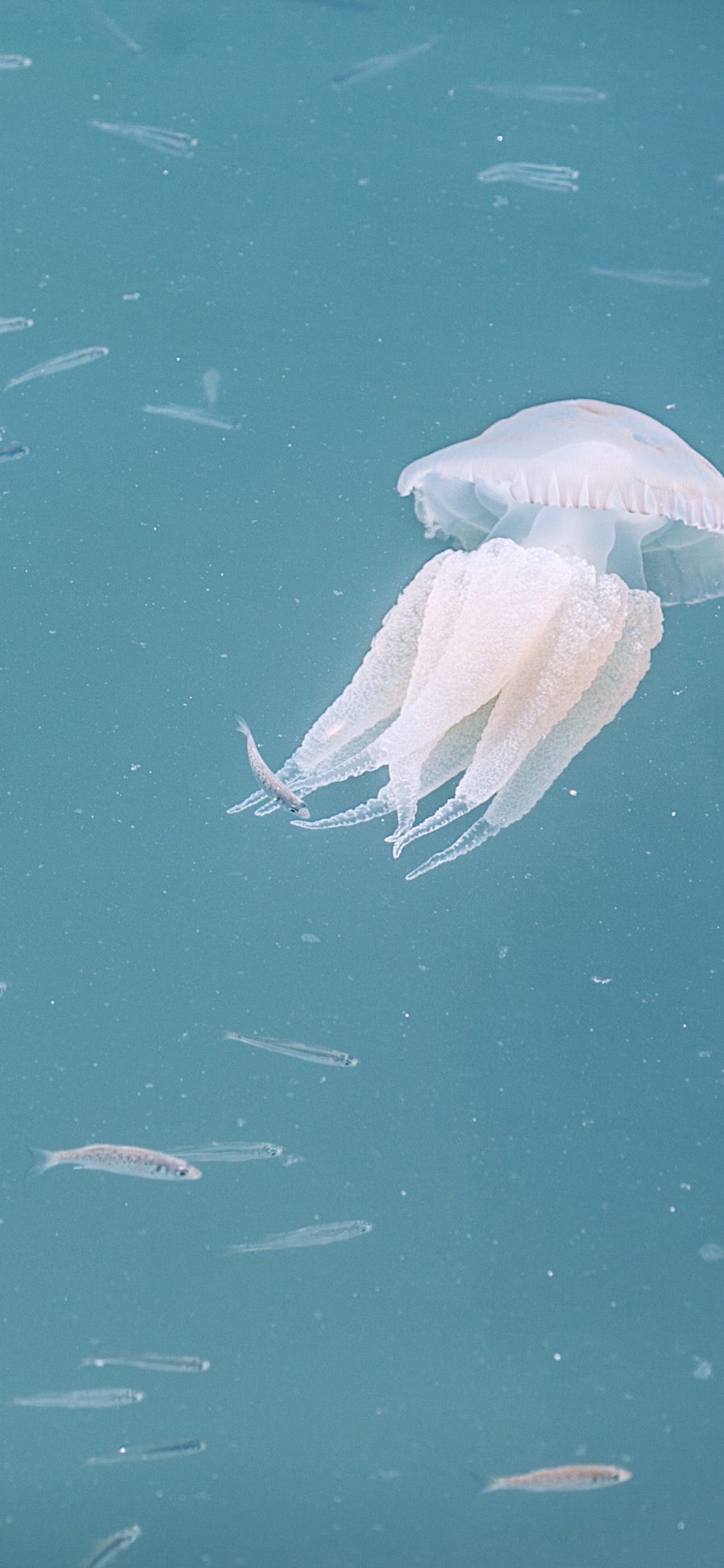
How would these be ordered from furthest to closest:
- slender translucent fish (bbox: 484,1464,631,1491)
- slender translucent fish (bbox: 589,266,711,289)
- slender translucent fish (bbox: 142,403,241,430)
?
1. slender translucent fish (bbox: 589,266,711,289)
2. slender translucent fish (bbox: 142,403,241,430)
3. slender translucent fish (bbox: 484,1464,631,1491)

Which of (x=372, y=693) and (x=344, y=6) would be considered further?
(x=344, y=6)

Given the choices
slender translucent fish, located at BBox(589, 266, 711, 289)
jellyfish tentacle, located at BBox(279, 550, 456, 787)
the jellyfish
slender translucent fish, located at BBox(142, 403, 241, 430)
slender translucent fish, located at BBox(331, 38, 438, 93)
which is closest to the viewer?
the jellyfish

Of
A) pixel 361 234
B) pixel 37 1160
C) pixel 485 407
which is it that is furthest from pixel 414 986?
pixel 361 234

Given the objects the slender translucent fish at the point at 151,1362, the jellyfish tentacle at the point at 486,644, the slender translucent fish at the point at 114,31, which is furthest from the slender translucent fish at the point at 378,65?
the slender translucent fish at the point at 151,1362

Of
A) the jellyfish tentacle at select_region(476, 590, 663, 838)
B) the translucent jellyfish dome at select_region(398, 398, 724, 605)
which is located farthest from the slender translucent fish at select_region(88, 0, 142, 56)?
the jellyfish tentacle at select_region(476, 590, 663, 838)

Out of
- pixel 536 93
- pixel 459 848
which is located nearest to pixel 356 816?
pixel 459 848

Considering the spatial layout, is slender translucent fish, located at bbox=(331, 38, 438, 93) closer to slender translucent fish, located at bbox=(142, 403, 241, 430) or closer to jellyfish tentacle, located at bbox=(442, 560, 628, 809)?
slender translucent fish, located at bbox=(142, 403, 241, 430)

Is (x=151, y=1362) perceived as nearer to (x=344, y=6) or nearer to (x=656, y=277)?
(x=656, y=277)
